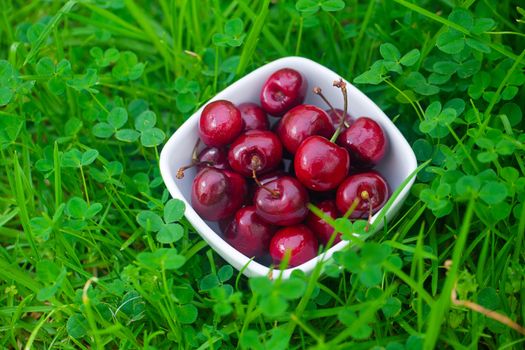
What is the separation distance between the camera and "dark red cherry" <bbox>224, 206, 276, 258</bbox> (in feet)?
6.69

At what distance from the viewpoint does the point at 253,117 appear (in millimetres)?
2205

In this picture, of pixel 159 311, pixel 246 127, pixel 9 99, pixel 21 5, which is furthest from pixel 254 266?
pixel 21 5

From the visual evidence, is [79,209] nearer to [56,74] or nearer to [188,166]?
[188,166]

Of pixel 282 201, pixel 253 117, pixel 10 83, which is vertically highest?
pixel 10 83

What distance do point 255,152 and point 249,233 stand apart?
25 centimetres

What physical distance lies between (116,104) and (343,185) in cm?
96

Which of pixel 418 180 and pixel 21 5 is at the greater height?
pixel 21 5

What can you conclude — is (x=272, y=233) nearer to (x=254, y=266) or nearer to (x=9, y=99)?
(x=254, y=266)

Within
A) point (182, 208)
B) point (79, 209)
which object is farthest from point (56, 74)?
point (182, 208)

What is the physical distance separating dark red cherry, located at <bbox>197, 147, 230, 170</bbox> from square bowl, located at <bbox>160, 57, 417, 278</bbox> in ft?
0.19

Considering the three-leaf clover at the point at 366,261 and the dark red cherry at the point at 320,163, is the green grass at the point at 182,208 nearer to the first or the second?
the three-leaf clover at the point at 366,261

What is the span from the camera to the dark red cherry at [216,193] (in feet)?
6.63

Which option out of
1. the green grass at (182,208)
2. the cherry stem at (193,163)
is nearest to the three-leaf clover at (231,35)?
the green grass at (182,208)

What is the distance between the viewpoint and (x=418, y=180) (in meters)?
2.20
